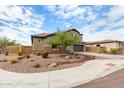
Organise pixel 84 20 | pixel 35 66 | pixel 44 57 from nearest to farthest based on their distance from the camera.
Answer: pixel 35 66
pixel 84 20
pixel 44 57

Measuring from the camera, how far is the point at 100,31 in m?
16.5

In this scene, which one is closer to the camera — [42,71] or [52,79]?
[52,79]

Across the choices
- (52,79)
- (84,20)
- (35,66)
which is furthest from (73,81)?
(84,20)

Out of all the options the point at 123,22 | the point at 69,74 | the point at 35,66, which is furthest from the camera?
the point at 123,22

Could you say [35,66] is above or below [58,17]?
below

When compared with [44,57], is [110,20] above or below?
above

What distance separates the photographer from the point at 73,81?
10172 millimetres
